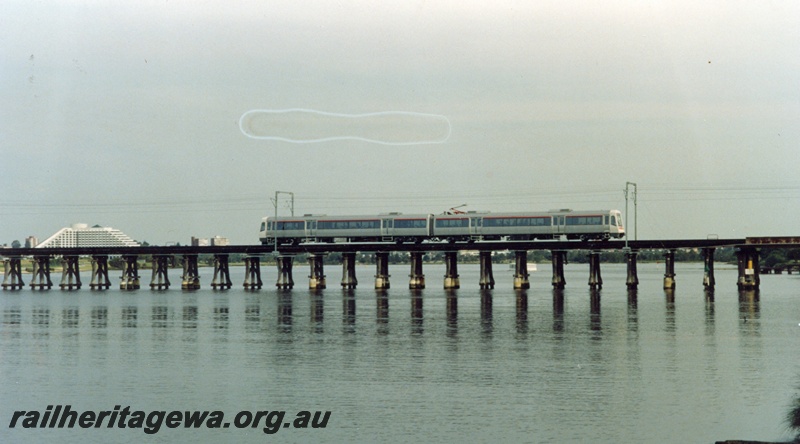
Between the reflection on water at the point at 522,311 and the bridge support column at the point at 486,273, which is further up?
the bridge support column at the point at 486,273

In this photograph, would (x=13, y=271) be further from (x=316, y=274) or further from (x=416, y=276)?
(x=416, y=276)

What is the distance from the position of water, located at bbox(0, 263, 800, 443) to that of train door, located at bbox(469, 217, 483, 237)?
2807 cm

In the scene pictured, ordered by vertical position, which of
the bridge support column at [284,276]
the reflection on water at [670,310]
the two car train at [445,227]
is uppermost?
the two car train at [445,227]

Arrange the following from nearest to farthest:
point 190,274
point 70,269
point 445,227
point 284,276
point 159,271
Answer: point 445,227 < point 284,276 < point 190,274 < point 159,271 < point 70,269

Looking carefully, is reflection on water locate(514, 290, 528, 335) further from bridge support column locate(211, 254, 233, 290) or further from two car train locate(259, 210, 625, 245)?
bridge support column locate(211, 254, 233, 290)

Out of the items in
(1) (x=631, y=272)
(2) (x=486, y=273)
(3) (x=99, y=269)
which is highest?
(3) (x=99, y=269)

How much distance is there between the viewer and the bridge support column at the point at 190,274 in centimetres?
13575

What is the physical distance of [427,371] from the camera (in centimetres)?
4731

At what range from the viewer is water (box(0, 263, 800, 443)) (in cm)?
3534

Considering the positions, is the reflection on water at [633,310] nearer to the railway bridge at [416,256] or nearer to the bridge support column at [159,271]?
the railway bridge at [416,256]

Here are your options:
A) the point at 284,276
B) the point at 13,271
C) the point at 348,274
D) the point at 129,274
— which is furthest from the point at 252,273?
the point at 13,271

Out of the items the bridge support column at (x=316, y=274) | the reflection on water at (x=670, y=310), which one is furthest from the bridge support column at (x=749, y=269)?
the bridge support column at (x=316, y=274)

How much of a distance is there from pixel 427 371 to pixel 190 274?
3761 inches

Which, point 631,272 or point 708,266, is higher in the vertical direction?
point 708,266
